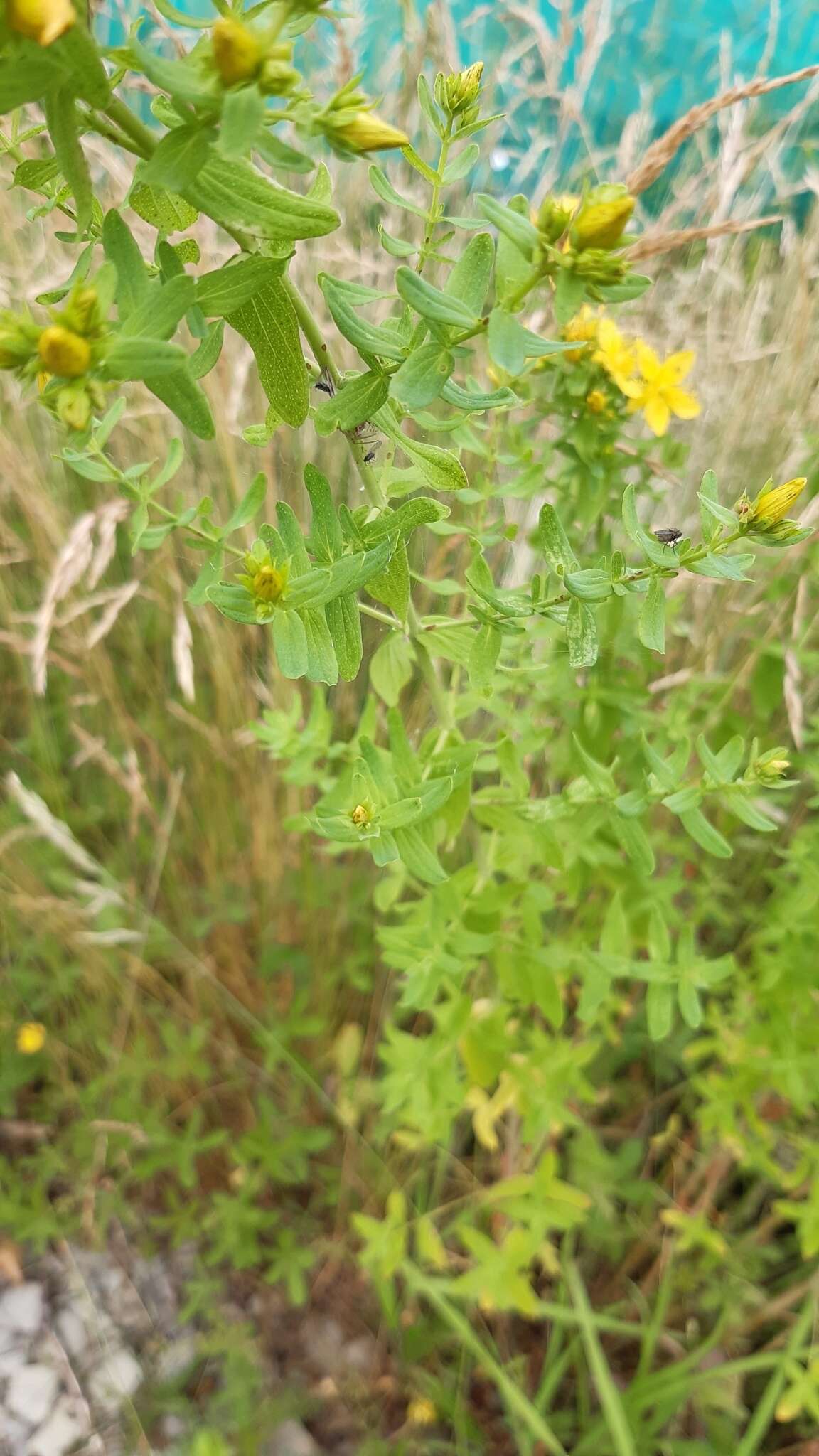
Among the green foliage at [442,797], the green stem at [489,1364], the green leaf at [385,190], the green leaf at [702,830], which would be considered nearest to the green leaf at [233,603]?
the green foliage at [442,797]

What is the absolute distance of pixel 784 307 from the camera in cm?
137

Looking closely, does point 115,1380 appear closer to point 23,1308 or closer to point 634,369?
point 23,1308

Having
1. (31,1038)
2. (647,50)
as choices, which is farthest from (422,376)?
(647,50)

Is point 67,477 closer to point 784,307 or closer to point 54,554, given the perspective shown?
point 54,554

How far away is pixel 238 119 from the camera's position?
0.31m

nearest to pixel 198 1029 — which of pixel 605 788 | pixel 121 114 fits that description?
pixel 605 788

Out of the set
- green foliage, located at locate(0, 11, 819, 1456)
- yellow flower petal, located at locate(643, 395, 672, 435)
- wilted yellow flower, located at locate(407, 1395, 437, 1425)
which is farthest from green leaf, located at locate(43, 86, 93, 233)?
wilted yellow flower, located at locate(407, 1395, 437, 1425)

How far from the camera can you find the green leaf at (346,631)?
0.50 metres

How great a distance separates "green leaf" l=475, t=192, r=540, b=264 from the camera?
381 mm

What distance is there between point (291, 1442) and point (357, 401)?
1283 mm

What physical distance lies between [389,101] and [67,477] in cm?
80

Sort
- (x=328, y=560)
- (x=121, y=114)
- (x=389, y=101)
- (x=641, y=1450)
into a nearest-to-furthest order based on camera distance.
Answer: (x=121, y=114)
(x=328, y=560)
(x=641, y=1450)
(x=389, y=101)

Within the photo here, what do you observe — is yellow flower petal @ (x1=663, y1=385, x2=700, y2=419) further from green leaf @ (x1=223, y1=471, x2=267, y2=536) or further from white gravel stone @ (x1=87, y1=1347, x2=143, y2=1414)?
white gravel stone @ (x1=87, y1=1347, x2=143, y2=1414)

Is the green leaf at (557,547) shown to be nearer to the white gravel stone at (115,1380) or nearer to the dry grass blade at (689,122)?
the dry grass blade at (689,122)
